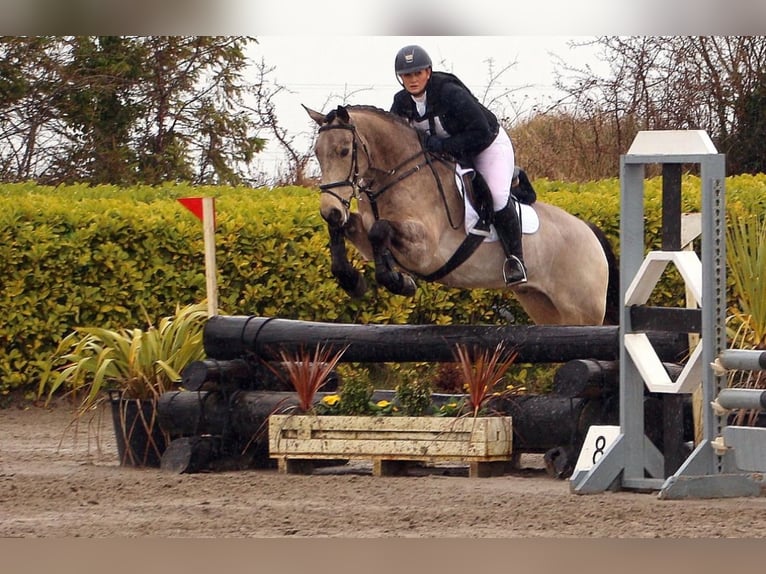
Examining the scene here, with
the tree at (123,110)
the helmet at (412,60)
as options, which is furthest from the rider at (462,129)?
the tree at (123,110)

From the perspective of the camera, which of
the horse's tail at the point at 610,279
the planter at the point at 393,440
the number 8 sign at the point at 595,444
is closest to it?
the number 8 sign at the point at 595,444

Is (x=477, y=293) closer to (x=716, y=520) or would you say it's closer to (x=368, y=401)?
(x=368, y=401)

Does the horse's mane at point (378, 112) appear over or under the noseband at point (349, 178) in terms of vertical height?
over

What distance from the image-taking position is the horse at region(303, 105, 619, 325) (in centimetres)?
630

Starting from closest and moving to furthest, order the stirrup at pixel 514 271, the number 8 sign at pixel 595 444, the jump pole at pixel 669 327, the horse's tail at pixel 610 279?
the jump pole at pixel 669 327
the number 8 sign at pixel 595 444
the stirrup at pixel 514 271
the horse's tail at pixel 610 279

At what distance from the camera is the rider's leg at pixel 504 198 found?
681 centimetres

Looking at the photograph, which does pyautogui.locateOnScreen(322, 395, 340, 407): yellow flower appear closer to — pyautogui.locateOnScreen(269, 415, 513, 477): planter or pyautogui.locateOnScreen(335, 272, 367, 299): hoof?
pyautogui.locateOnScreen(269, 415, 513, 477): planter

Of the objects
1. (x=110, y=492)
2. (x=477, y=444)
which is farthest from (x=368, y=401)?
(x=110, y=492)

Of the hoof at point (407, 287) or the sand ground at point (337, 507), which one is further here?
the hoof at point (407, 287)

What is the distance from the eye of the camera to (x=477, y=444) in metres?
5.95

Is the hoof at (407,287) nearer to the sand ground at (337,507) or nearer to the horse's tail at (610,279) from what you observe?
the sand ground at (337,507)

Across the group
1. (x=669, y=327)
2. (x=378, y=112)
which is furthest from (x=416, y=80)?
(x=669, y=327)

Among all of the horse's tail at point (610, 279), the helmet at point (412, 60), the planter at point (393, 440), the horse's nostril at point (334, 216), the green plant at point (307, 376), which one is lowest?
the planter at point (393, 440)

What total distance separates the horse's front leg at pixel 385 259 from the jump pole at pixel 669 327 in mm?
1202
